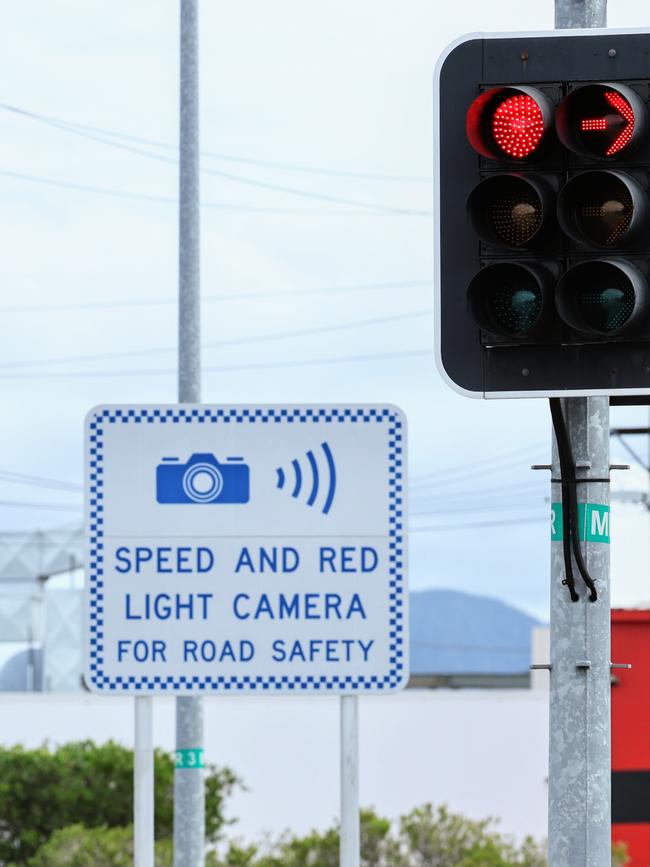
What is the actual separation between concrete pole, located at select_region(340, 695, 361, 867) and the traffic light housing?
1.25m

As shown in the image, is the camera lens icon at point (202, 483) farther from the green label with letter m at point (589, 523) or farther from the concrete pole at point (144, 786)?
the green label with letter m at point (589, 523)

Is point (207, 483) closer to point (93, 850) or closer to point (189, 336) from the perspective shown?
point (189, 336)

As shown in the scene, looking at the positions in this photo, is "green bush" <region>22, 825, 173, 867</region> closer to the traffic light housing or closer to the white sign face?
the white sign face

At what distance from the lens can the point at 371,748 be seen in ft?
86.4

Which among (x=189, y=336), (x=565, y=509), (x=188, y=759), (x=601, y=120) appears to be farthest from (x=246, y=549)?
(x=189, y=336)

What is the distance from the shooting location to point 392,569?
18.9 ft

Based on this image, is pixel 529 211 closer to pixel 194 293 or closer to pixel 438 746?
pixel 194 293

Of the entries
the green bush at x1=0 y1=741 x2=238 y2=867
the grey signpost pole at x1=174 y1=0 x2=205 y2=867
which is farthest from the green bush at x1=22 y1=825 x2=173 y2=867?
the grey signpost pole at x1=174 y1=0 x2=205 y2=867

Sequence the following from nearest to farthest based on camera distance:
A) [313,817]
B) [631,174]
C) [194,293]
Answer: [631,174], [194,293], [313,817]

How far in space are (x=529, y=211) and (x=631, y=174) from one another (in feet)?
1.10

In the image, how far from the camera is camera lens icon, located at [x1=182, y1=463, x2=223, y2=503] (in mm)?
5848

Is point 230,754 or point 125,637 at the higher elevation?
point 125,637

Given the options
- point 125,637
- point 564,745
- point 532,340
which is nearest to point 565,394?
point 532,340

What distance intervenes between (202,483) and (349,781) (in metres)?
1.17
